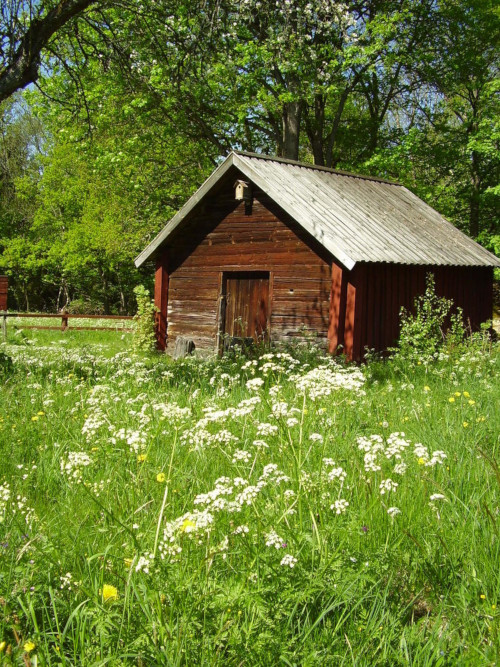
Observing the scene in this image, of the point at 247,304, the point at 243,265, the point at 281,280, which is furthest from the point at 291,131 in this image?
the point at 281,280

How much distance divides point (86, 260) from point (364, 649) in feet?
99.4

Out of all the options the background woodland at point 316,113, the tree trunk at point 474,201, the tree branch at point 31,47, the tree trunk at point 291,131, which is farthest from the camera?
the tree trunk at point 474,201

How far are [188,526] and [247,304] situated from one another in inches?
460

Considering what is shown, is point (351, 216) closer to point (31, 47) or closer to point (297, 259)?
point (297, 259)

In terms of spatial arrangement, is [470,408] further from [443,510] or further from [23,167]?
[23,167]

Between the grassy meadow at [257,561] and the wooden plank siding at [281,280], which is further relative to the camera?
the wooden plank siding at [281,280]

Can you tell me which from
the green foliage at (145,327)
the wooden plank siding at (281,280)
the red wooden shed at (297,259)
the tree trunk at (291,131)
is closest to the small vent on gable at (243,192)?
the red wooden shed at (297,259)

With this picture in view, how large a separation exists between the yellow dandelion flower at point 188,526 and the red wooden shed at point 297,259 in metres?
8.80

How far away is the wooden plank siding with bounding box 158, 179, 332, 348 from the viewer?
12.7 metres

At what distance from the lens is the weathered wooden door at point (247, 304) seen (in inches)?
532

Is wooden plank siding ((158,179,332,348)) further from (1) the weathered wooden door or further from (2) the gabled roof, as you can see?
(2) the gabled roof

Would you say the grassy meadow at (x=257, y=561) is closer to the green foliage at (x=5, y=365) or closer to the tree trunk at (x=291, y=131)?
the green foliage at (x=5, y=365)

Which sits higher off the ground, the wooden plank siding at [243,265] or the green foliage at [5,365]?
Result: the wooden plank siding at [243,265]

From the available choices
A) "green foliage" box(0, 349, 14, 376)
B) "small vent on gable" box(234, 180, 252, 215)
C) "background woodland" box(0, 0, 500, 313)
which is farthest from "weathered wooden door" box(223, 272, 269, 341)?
"green foliage" box(0, 349, 14, 376)
